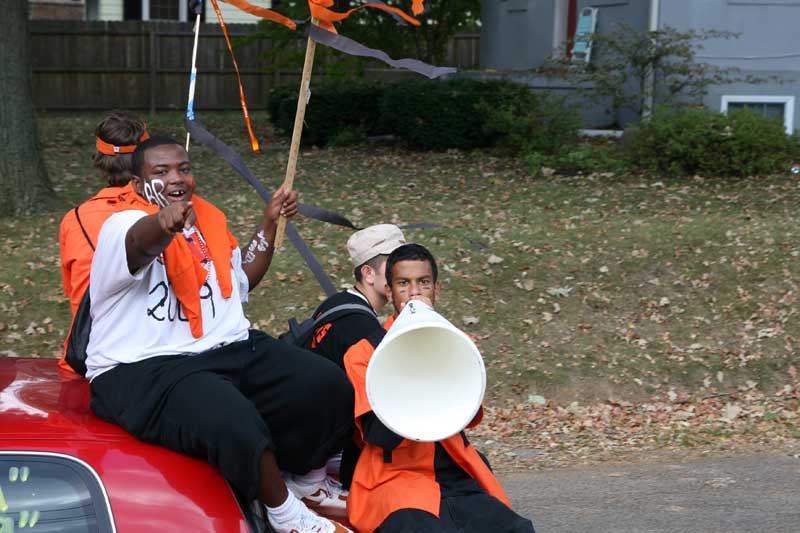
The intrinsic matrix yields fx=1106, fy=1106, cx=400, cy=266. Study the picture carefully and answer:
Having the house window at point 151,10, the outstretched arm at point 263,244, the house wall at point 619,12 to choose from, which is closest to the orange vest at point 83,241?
the outstretched arm at point 263,244

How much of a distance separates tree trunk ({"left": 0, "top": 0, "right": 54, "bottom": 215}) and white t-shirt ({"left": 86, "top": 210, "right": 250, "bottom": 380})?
788cm

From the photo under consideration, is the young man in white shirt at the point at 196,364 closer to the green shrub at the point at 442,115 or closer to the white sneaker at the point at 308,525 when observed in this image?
the white sneaker at the point at 308,525

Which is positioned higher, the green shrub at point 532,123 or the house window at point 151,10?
the house window at point 151,10

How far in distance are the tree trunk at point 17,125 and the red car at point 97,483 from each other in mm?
8170

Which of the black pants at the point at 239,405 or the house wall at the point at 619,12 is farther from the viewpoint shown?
the house wall at the point at 619,12

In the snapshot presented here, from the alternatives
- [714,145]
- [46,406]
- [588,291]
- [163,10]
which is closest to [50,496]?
[46,406]

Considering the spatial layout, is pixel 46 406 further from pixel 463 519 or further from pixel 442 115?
pixel 442 115

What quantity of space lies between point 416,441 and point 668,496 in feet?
11.0

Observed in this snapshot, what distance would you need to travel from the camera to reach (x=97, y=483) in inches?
116

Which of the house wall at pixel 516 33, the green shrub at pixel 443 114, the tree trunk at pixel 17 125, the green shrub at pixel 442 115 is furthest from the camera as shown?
the house wall at pixel 516 33

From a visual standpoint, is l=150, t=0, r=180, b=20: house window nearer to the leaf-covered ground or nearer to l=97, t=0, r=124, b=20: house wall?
l=97, t=0, r=124, b=20: house wall

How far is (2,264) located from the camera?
9.51 m

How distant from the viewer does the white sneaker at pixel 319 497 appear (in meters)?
3.66

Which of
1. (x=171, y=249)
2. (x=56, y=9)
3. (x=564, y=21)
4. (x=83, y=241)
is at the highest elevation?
(x=56, y=9)
